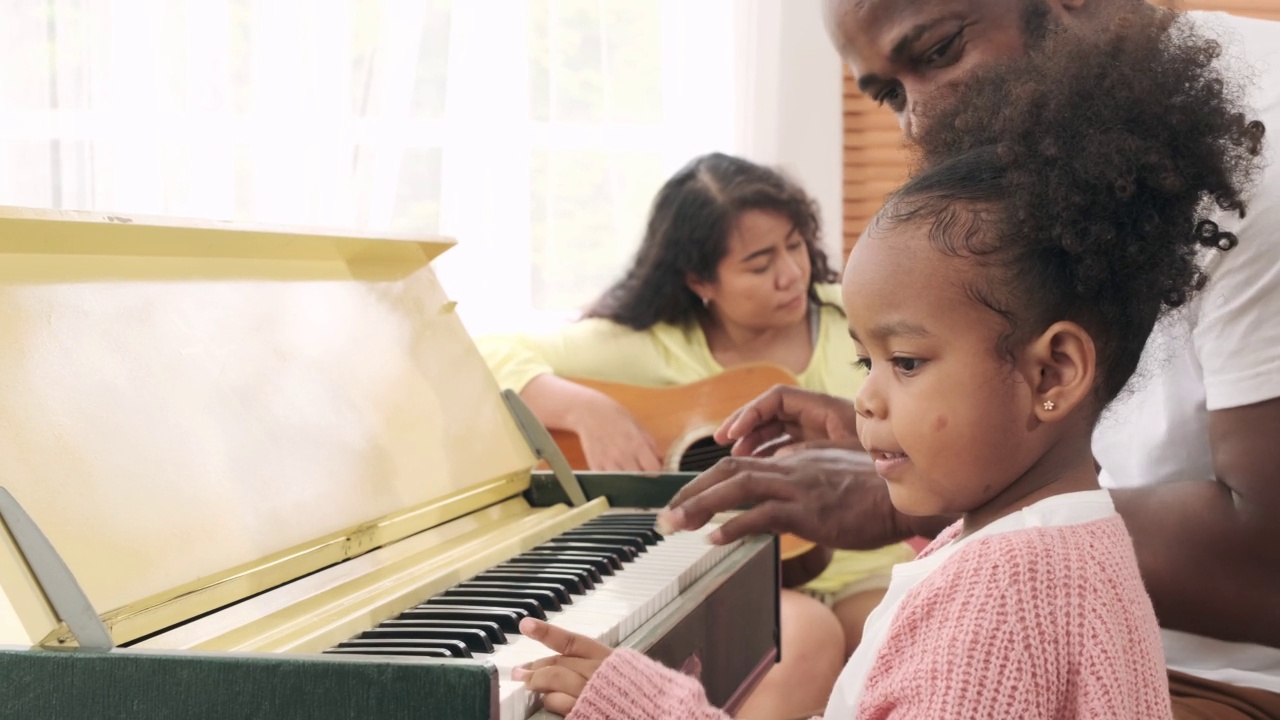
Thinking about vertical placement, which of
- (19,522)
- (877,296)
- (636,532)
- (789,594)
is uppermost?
(877,296)

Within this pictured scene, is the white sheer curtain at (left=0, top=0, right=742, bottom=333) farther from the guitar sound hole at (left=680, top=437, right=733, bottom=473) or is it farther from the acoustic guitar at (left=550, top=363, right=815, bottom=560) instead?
the guitar sound hole at (left=680, top=437, right=733, bottom=473)

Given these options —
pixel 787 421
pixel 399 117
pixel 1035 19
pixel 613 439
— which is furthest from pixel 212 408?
pixel 399 117

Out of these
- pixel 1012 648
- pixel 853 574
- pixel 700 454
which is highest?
pixel 1012 648

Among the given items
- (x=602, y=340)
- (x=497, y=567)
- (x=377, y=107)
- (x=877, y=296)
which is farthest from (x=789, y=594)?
(x=377, y=107)

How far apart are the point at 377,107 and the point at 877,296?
258cm

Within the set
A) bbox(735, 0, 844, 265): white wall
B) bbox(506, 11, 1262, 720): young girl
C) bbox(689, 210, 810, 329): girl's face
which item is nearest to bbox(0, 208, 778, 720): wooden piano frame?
bbox(506, 11, 1262, 720): young girl

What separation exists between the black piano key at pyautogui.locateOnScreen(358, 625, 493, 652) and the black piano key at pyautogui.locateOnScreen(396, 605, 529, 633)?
1.4 inches

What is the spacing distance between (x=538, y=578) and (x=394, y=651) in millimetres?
270

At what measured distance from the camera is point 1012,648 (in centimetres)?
93

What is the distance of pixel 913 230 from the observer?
1.06 meters

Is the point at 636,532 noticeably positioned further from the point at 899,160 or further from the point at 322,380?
the point at 899,160

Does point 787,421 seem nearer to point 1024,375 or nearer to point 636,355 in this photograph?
point 1024,375

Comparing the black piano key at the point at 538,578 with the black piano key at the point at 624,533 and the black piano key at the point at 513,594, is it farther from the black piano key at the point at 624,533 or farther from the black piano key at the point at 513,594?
the black piano key at the point at 624,533

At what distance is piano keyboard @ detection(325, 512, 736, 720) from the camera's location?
1.06 metres
